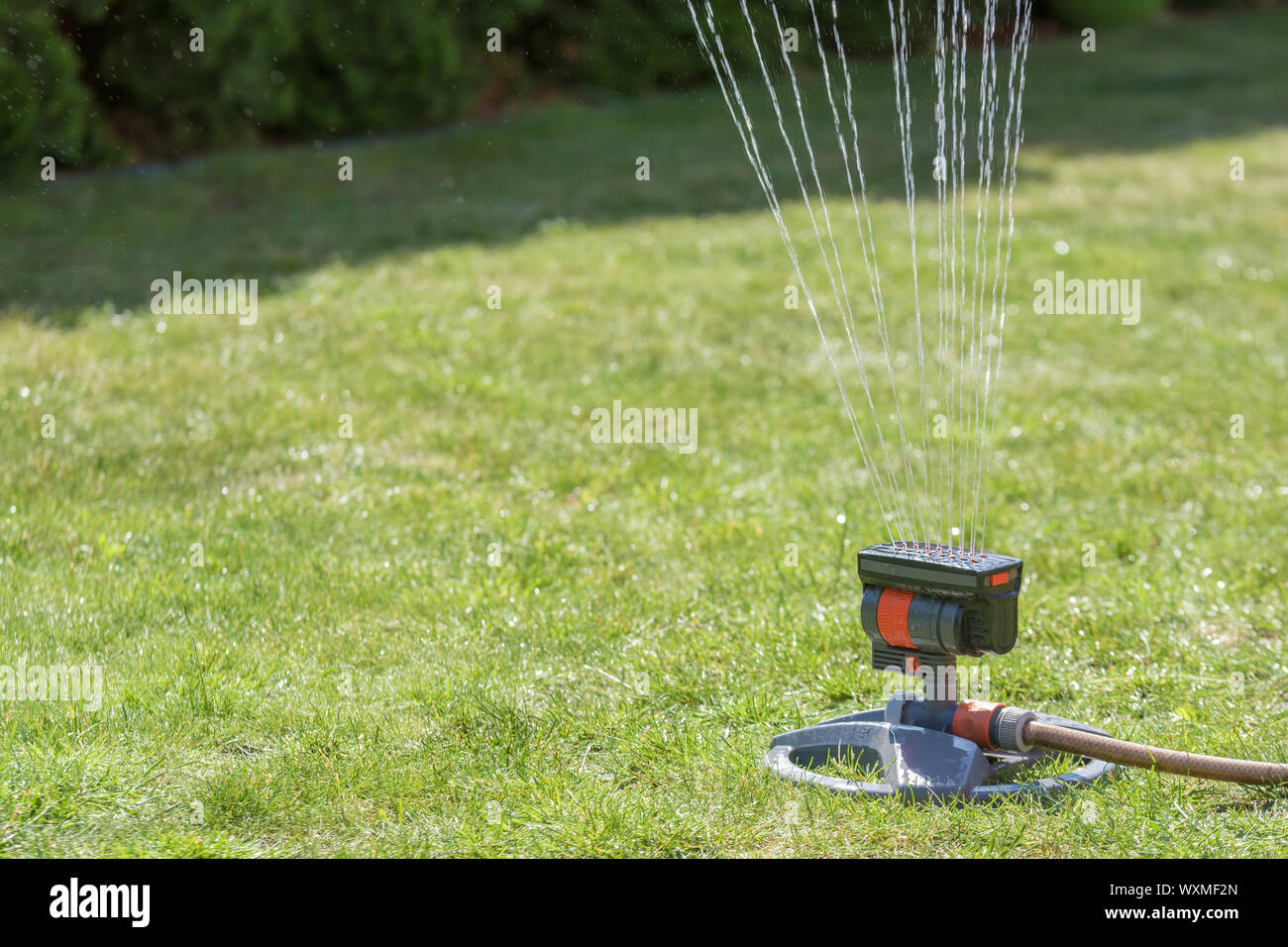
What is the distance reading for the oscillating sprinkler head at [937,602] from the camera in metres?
3.04

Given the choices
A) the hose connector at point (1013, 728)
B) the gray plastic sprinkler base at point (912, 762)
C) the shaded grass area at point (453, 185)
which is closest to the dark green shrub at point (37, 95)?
the shaded grass area at point (453, 185)

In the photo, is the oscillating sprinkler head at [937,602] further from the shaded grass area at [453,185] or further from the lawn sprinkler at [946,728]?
the shaded grass area at [453,185]

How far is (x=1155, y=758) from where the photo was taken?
2996 millimetres

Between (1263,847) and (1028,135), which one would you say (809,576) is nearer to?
(1263,847)

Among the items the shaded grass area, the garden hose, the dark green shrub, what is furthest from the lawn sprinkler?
the dark green shrub

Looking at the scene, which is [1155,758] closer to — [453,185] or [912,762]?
[912,762]

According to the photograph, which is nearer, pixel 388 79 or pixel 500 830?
pixel 500 830

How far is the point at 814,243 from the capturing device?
8.33 meters

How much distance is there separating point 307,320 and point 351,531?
239 cm

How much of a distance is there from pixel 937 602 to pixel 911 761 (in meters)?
0.36

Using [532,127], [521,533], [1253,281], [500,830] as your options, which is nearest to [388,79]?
[532,127]

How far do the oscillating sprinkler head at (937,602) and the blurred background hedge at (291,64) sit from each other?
7.30 metres

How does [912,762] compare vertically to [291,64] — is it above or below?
below

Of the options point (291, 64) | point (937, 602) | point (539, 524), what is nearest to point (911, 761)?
point (937, 602)
